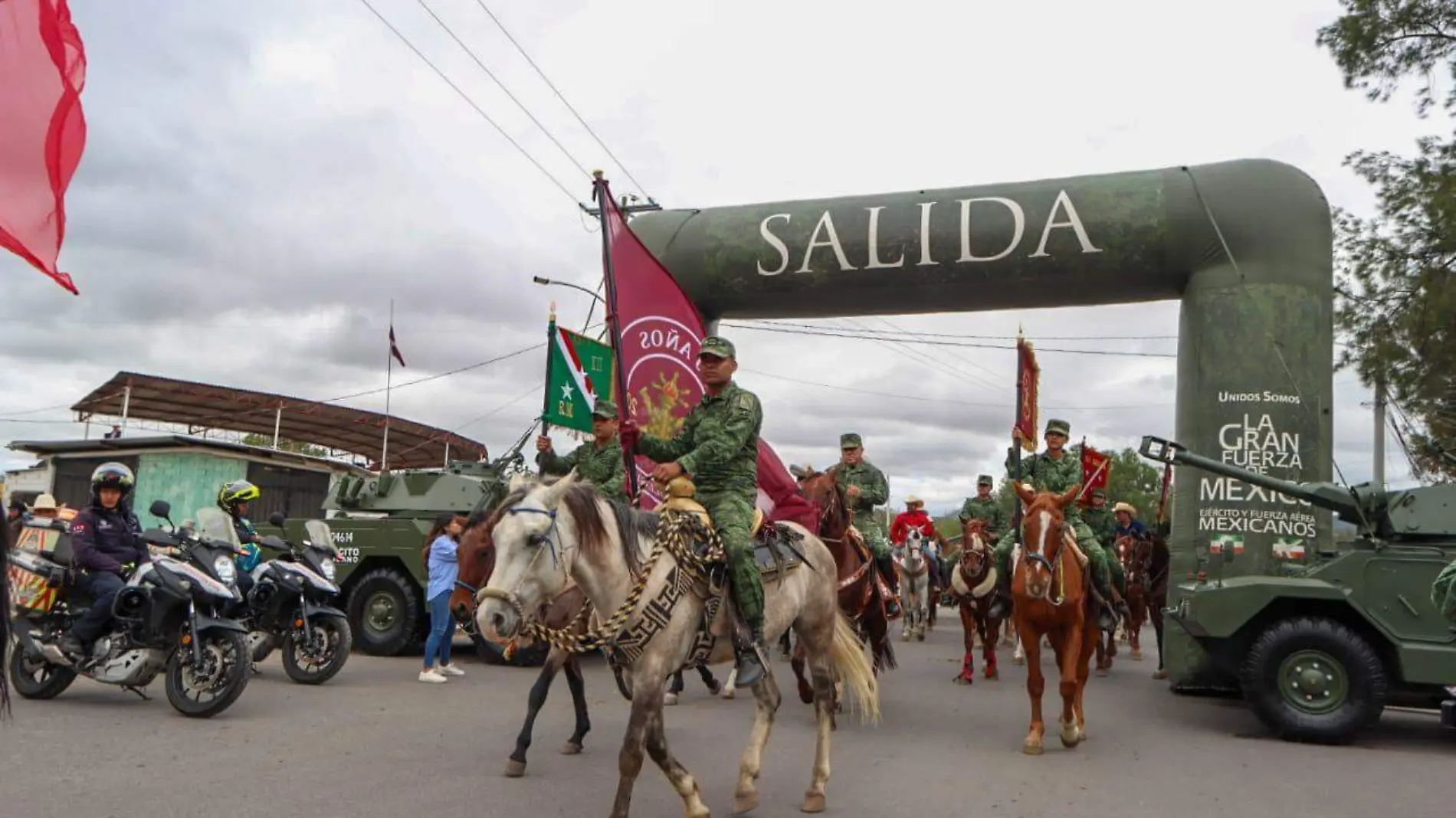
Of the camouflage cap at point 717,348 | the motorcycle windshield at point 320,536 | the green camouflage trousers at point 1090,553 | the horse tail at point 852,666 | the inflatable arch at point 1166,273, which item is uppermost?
the inflatable arch at point 1166,273

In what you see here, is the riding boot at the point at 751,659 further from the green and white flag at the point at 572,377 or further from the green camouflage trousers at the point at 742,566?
the green and white flag at the point at 572,377

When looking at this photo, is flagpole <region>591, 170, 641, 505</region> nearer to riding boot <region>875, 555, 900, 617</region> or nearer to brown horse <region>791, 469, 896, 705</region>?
brown horse <region>791, 469, 896, 705</region>

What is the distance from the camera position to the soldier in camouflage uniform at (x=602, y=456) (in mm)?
8727

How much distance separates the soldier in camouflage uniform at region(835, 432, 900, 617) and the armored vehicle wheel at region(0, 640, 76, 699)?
7.29 m

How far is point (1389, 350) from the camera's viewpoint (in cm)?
1391

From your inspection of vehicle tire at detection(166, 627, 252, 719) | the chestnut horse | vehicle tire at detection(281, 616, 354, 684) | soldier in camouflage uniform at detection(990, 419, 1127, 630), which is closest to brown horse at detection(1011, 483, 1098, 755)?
soldier in camouflage uniform at detection(990, 419, 1127, 630)

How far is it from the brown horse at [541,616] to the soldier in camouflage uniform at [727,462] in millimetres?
804

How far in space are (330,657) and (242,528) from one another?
5.16 feet

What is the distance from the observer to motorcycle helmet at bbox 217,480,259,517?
32.7 feet

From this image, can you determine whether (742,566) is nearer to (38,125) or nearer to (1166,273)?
(38,125)

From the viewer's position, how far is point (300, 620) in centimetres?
1013

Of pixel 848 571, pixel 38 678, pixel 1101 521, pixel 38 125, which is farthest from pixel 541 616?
pixel 1101 521

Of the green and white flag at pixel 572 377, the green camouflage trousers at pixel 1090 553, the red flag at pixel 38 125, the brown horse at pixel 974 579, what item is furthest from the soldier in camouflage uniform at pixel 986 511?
the red flag at pixel 38 125

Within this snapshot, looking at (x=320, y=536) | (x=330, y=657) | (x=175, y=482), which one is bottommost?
(x=330, y=657)
